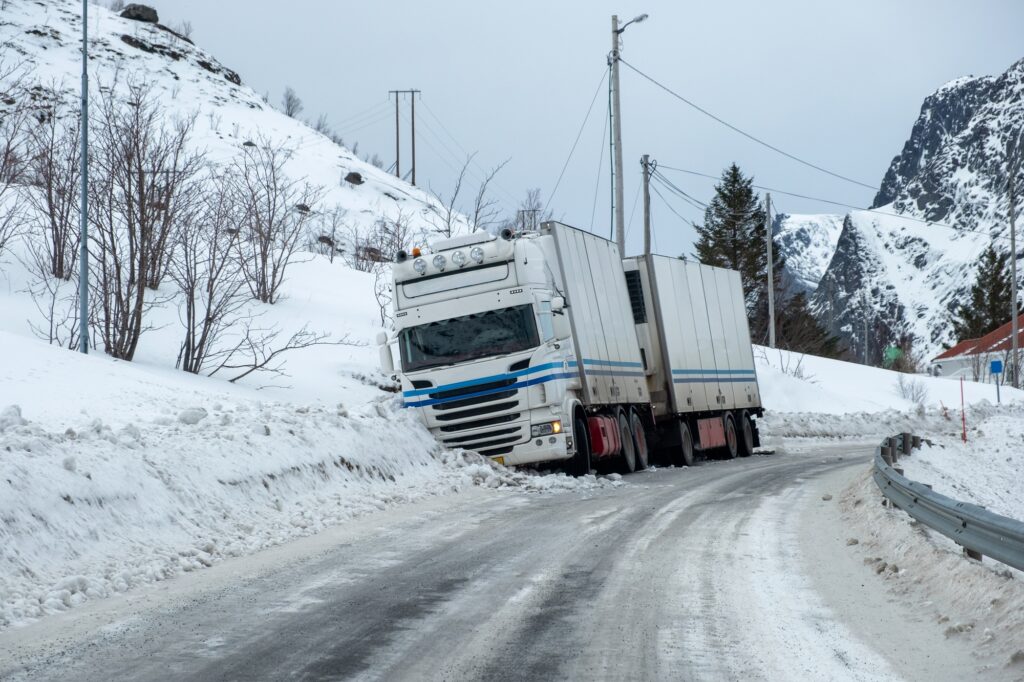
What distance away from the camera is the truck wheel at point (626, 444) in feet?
68.0

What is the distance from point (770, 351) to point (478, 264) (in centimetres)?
4029

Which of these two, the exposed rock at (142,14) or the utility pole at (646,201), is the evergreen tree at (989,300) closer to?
the utility pole at (646,201)

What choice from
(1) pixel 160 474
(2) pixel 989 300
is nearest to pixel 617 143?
(1) pixel 160 474

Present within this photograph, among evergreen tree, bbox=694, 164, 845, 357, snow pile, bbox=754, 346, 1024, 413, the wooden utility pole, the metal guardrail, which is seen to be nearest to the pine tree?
evergreen tree, bbox=694, 164, 845, 357

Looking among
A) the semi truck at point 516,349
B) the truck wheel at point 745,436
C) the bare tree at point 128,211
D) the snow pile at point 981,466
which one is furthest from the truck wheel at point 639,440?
the bare tree at point 128,211

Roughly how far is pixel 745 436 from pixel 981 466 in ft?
18.3

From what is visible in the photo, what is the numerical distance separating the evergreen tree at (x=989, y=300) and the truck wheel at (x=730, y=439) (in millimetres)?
97436

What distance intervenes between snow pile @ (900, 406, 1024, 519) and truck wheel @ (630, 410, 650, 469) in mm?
4794

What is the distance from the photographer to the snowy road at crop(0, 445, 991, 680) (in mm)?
6145

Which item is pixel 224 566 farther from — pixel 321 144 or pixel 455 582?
pixel 321 144

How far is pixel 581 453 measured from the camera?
18609mm

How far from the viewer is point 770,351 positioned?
56219 mm

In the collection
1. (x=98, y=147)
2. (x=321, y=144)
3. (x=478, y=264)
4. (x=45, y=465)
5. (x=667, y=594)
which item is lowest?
(x=667, y=594)

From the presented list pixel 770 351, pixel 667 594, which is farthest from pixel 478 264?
pixel 770 351
